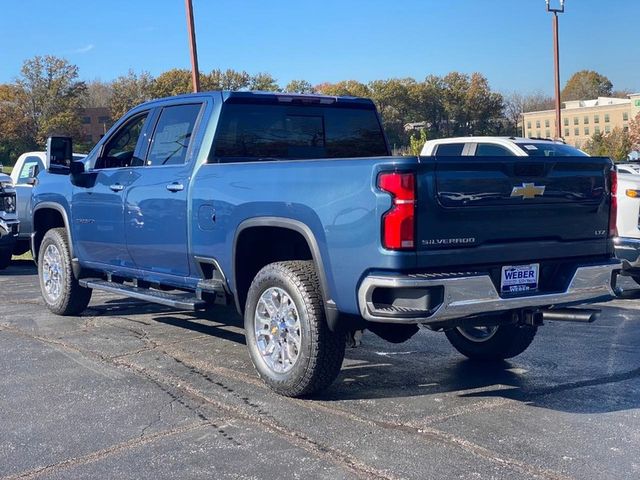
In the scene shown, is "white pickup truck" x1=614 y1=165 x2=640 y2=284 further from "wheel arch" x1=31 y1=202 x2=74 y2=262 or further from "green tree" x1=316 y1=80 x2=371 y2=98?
"green tree" x1=316 y1=80 x2=371 y2=98

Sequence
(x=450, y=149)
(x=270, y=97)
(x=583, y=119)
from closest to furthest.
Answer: (x=270, y=97), (x=450, y=149), (x=583, y=119)

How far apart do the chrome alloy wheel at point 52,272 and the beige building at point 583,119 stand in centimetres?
8179

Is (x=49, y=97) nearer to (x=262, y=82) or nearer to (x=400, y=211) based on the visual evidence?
(x=262, y=82)

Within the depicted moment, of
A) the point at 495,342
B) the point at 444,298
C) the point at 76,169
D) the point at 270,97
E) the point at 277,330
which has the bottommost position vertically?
the point at 495,342

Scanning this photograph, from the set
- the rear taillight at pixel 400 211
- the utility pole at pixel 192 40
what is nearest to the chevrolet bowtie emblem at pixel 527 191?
the rear taillight at pixel 400 211

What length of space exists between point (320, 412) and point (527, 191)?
6.21ft

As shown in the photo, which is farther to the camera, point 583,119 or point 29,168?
point 583,119

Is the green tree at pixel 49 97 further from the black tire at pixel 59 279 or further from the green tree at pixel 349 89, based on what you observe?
the black tire at pixel 59 279

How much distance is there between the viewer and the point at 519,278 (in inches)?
188

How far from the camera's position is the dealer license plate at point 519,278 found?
4.72 metres

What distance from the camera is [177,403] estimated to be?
513 cm

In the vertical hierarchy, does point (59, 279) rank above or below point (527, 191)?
below

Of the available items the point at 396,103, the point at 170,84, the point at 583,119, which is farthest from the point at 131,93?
the point at 583,119

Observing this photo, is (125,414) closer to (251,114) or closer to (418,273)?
(418,273)
